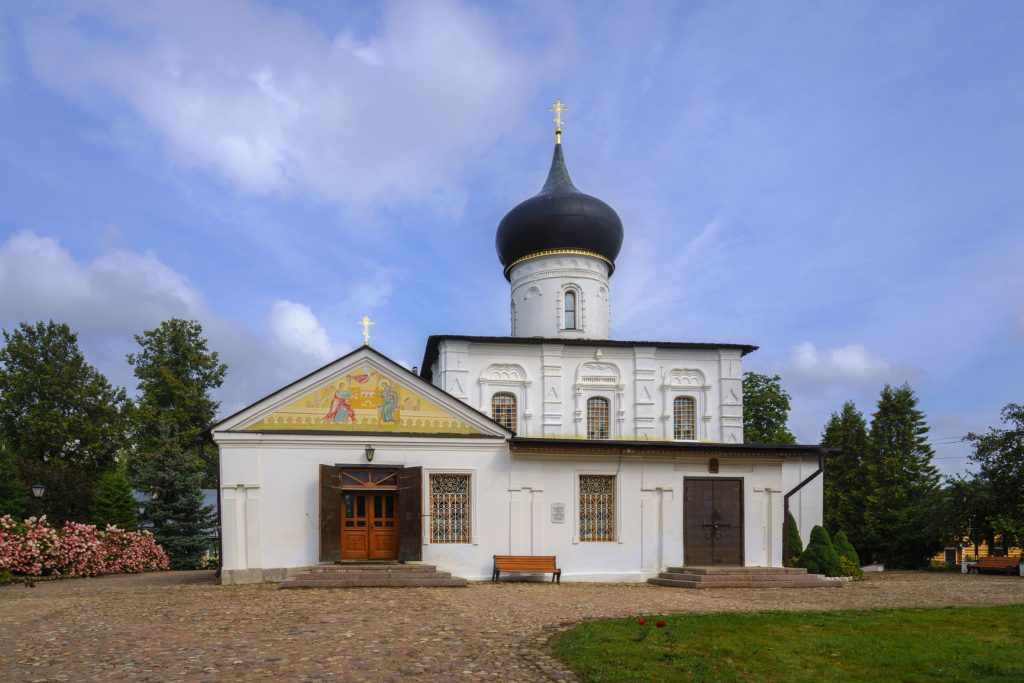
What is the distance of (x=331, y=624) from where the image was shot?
10.5 m

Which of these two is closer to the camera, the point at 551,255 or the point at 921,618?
the point at 921,618

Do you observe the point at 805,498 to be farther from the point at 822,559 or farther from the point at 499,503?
the point at 499,503

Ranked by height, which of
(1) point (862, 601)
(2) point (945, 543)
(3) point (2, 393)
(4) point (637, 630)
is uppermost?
(3) point (2, 393)

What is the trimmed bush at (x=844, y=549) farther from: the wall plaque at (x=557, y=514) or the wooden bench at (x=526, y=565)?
the wooden bench at (x=526, y=565)

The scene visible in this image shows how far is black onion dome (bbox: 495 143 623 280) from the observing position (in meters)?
27.3

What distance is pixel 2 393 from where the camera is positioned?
3722 centimetres

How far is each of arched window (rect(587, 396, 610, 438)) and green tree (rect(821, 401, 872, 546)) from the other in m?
12.5

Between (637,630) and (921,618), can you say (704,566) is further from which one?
(637,630)

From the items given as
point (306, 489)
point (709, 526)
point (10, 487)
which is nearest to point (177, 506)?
point (10, 487)

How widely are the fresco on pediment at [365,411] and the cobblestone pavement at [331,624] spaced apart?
12.4ft

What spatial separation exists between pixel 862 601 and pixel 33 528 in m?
19.3

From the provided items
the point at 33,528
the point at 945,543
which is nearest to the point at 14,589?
the point at 33,528

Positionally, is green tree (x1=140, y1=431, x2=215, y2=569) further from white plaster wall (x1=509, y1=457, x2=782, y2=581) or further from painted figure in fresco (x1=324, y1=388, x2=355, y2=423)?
white plaster wall (x1=509, y1=457, x2=782, y2=581)

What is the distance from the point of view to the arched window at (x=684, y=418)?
2555 cm
